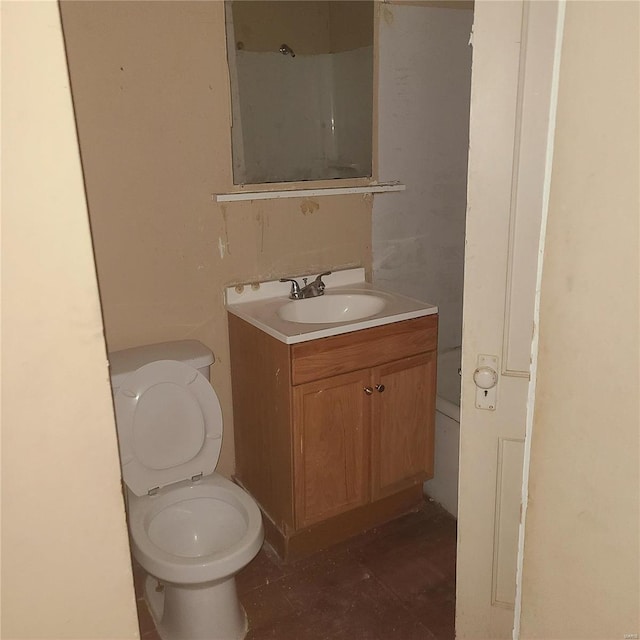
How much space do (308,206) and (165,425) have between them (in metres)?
1.01

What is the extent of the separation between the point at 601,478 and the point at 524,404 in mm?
656

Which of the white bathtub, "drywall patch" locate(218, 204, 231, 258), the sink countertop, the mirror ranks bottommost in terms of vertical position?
the white bathtub

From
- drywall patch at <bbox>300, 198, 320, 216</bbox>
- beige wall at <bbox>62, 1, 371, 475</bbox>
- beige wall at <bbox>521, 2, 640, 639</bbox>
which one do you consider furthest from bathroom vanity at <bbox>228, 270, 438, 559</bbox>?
beige wall at <bbox>521, 2, 640, 639</bbox>

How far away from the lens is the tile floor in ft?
6.40

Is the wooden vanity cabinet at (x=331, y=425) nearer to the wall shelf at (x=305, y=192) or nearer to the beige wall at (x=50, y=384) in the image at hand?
the wall shelf at (x=305, y=192)

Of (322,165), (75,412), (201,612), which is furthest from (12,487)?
(322,165)

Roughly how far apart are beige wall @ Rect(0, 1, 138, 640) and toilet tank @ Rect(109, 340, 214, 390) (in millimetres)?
1388

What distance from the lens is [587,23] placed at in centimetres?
61

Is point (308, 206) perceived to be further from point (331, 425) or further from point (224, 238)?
point (331, 425)

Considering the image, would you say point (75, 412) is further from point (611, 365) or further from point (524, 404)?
point (524, 404)

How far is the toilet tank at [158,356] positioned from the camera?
1974 millimetres

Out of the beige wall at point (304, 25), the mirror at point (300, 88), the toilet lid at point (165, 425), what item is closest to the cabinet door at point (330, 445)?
the toilet lid at point (165, 425)

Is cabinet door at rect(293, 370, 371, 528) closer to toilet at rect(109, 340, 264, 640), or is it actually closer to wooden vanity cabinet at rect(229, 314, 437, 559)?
wooden vanity cabinet at rect(229, 314, 437, 559)

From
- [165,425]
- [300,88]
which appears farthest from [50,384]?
[300,88]
